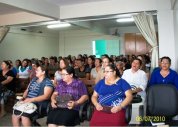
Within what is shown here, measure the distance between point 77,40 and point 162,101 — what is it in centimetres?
890

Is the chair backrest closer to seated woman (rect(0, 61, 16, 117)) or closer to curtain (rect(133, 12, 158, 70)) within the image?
curtain (rect(133, 12, 158, 70))

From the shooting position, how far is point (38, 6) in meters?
5.36

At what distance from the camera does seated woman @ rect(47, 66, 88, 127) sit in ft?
9.84

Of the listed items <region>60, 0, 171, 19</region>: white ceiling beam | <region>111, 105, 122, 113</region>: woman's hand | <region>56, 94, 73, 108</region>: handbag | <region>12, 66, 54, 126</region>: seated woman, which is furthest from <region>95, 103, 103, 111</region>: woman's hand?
<region>60, 0, 171, 19</region>: white ceiling beam

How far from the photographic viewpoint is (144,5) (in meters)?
5.29

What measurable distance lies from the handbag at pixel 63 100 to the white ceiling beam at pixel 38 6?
2406mm

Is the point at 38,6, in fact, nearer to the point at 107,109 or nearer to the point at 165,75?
the point at 165,75

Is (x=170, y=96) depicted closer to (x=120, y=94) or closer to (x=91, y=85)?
(x=120, y=94)

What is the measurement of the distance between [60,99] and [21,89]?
2.55 meters

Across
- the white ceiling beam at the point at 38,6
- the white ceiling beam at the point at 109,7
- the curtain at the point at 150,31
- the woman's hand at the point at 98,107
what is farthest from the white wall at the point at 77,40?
the woman's hand at the point at 98,107

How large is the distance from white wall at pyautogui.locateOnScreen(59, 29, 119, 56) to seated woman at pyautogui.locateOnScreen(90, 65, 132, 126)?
320 inches

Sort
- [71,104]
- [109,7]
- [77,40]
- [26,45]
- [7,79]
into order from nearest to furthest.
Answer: [71,104], [7,79], [109,7], [26,45], [77,40]

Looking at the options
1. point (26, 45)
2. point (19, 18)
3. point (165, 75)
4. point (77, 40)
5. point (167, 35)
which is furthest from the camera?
point (77, 40)
